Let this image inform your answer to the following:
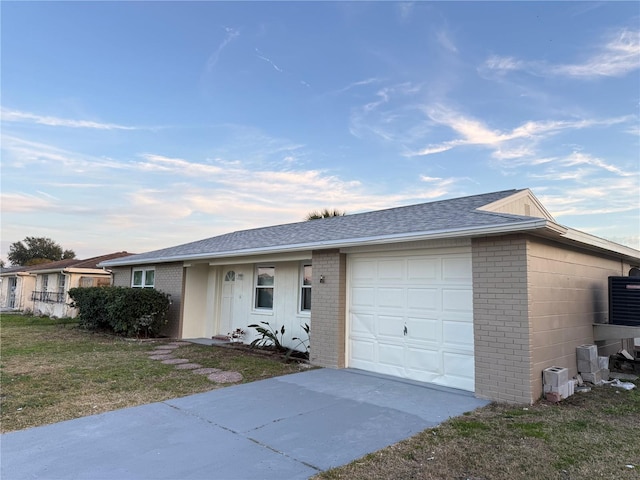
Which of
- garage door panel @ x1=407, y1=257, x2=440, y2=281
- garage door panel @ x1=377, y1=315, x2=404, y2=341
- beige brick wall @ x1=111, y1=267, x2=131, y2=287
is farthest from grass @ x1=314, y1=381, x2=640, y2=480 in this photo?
beige brick wall @ x1=111, y1=267, x2=131, y2=287

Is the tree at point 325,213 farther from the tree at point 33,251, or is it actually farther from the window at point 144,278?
the tree at point 33,251

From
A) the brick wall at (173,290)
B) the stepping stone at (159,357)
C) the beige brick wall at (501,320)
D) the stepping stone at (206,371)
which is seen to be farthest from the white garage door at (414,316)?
the brick wall at (173,290)

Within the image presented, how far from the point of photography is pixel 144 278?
15.9 m

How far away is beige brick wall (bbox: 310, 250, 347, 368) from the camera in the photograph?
8.43m

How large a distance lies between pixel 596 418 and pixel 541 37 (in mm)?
8536

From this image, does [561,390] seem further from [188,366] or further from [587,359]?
[188,366]

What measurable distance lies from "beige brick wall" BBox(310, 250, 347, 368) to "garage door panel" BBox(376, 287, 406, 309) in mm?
910

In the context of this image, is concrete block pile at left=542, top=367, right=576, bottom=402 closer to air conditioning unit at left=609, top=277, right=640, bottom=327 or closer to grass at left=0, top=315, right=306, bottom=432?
air conditioning unit at left=609, top=277, right=640, bottom=327

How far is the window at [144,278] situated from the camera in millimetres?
15566

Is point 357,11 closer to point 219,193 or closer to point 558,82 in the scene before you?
point 558,82

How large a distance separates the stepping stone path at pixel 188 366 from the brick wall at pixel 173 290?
199cm

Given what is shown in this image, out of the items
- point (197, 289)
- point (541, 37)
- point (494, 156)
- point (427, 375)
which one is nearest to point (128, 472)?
point (427, 375)

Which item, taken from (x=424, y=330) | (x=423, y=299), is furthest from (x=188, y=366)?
(x=423, y=299)

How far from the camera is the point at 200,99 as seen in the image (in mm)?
12203
